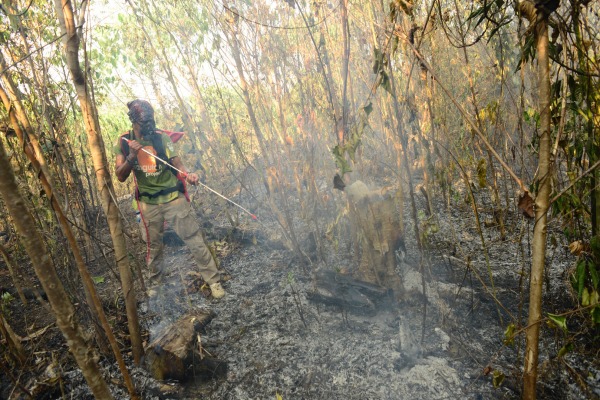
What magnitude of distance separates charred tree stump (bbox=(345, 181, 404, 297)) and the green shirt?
1712 millimetres

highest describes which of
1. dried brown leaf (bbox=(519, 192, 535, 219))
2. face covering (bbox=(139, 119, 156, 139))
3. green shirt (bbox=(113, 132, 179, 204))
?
face covering (bbox=(139, 119, 156, 139))

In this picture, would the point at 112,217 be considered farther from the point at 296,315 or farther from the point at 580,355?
the point at 580,355

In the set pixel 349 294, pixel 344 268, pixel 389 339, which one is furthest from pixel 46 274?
pixel 344 268

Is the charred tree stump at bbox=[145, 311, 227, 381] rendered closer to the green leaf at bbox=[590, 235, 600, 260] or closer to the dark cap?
the dark cap

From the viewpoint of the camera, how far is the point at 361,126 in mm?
1936

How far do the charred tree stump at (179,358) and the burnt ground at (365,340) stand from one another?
43 millimetres

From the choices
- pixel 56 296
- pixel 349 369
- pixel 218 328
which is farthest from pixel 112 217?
pixel 349 369

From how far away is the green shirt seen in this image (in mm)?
3020

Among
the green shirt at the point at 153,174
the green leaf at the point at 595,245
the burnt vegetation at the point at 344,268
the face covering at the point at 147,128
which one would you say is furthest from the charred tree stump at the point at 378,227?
the face covering at the point at 147,128

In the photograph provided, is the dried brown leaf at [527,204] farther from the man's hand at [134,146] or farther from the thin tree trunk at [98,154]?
the man's hand at [134,146]

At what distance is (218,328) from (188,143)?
4.35m

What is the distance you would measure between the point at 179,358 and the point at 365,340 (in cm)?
118

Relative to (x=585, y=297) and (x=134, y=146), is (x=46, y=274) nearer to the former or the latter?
(x=585, y=297)

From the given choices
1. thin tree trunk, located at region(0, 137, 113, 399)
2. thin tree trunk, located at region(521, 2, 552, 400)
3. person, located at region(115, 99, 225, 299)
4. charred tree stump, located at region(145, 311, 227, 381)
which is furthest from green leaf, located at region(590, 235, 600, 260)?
person, located at region(115, 99, 225, 299)
